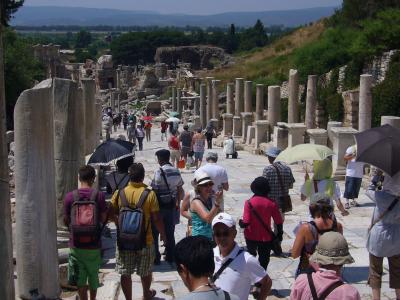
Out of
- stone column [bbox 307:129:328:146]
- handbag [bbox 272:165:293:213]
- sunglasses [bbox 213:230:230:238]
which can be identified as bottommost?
stone column [bbox 307:129:328:146]

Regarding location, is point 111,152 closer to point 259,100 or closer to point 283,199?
point 283,199

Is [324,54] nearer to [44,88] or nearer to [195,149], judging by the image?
[195,149]

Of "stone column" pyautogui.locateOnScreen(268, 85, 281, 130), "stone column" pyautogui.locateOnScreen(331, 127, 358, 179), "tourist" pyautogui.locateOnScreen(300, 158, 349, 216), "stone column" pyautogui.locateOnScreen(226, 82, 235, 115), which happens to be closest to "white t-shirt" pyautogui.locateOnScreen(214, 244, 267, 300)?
"tourist" pyautogui.locateOnScreen(300, 158, 349, 216)

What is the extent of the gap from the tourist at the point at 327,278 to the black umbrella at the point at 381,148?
2.36m

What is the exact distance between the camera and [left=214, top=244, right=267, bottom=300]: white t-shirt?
5.62m

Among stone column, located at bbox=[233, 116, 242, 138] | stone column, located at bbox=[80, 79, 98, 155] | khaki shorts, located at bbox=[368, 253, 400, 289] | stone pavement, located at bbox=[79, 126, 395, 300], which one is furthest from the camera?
stone column, located at bbox=[233, 116, 242, 138]

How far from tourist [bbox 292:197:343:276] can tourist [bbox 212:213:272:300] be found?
44.8 inches

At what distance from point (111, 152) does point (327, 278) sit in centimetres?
552

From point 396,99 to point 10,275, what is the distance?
855 inches

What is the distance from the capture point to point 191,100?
61.9 m

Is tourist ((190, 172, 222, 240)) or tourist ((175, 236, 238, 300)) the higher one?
tourist ((175, 236, 238, 300))

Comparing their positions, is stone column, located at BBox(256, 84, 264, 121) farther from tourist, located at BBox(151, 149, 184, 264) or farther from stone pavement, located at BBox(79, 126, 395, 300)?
tourist, located at BBox(151, 149, 184, 264)

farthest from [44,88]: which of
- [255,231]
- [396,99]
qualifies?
[396,99]

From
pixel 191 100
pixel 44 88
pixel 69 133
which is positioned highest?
pixel 44 88
